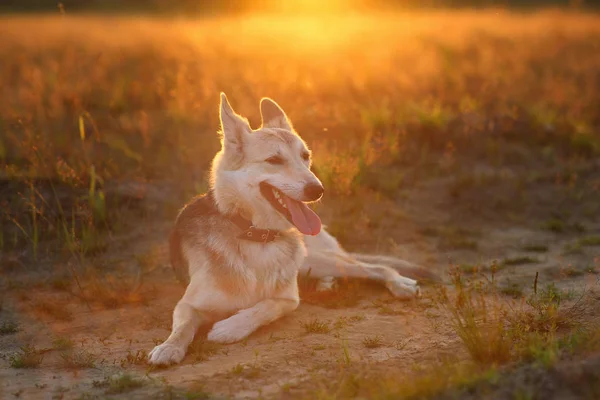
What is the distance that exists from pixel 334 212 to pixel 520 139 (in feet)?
14.4

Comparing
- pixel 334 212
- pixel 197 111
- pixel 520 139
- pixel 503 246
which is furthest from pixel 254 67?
pixel 503 246

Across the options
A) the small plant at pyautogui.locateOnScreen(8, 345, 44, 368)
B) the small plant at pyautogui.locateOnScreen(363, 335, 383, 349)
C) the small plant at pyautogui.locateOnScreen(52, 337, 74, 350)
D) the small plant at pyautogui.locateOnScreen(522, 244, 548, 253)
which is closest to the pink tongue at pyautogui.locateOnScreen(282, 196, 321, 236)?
the small plant at pyautogui.locateOnScreen(363, 335, 383, 349)

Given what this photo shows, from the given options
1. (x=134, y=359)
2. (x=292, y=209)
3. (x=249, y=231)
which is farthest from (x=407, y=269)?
(x=134, y=359)

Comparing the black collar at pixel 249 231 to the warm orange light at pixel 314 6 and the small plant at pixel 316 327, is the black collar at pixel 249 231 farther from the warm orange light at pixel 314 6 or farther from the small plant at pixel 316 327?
the warm orange light at pixel 314 6

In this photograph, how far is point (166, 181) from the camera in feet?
30.0

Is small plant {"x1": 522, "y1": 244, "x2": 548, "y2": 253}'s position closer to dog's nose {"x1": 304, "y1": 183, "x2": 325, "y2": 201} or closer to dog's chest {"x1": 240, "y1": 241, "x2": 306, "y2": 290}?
dog's chest {"x1": 240, "y1": 241, "x2": 306, "y2": 290}

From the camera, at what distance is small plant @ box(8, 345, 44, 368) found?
497 centimetres

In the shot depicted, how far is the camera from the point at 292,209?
5336mm

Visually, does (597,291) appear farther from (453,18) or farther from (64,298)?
(453,18)

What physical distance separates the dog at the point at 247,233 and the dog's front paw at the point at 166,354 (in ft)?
0.58

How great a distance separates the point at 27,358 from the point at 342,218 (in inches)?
171

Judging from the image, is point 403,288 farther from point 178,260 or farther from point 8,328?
point 8,328

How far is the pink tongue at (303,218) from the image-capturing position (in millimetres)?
5297

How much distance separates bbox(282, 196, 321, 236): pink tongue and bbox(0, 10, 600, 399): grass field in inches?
33.3
